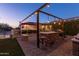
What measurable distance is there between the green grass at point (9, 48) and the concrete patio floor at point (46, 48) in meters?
0.06

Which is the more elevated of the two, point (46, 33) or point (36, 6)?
point (36, 6)

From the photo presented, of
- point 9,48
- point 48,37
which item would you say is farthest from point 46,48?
point 9,48

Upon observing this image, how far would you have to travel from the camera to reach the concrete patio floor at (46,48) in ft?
10.9

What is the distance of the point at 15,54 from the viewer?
3.33 m

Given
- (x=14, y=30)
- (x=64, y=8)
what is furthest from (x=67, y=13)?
(x=14, y=30)

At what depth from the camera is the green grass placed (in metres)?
3.32

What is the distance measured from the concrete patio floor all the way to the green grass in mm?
56

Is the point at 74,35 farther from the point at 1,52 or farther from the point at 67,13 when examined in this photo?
the point at 1,52

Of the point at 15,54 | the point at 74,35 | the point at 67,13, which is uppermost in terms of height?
the point at 67,13

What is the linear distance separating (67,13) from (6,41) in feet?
2.47

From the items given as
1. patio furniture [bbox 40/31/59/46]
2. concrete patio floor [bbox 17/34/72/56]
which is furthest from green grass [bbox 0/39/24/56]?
patio furniture [bbox 40/31/59/46]

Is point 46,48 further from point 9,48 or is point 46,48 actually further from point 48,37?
point 9,48

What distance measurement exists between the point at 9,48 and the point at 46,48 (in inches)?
16.3

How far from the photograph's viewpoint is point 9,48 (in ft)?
11.0
